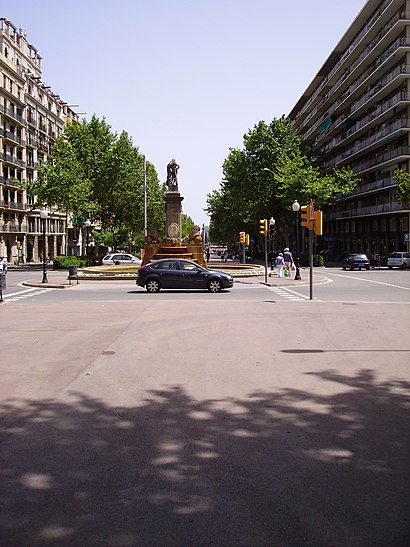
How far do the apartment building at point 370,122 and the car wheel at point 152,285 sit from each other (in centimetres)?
3284

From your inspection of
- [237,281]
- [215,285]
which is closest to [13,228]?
[237,281]

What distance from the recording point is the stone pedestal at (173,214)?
3547 centimetres

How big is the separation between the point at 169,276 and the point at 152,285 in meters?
0.83

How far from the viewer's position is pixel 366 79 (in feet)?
200

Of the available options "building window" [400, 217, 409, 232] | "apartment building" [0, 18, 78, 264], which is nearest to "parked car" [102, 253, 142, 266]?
"apartment building" [0, 18, 78, 264]

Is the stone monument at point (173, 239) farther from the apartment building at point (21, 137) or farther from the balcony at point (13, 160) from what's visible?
the balcony at point (13, 160)

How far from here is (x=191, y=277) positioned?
24.2m

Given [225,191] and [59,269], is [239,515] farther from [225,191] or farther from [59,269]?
[225,191]

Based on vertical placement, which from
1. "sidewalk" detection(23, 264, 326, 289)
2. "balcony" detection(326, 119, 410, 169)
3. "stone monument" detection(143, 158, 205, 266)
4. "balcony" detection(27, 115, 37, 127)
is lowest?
"sidewalk" detection(23, 264, 326, 289)

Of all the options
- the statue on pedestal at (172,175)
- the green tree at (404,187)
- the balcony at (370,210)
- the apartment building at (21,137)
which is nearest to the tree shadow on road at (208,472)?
the statue on pedestal at (172,175)

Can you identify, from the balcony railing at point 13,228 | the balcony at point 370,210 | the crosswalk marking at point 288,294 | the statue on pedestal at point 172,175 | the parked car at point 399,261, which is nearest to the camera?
the crosswalk marking at point 288,294

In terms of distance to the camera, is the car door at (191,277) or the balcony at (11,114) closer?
the car door at (191,277)

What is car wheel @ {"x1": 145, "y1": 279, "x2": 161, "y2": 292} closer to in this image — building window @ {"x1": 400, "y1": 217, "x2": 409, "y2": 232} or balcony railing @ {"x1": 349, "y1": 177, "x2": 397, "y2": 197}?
building window @ {"x1": 400, "y1": 217, "x2": 409, "y2": 232}

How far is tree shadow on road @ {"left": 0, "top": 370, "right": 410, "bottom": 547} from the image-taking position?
3771 mm
